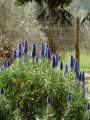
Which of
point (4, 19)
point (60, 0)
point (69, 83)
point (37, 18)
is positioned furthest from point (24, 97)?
point (4, 19)

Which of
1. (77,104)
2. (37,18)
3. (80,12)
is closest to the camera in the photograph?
(77,104)

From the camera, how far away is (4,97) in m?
4.79

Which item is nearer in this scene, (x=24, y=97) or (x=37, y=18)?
(x=24, y=97)

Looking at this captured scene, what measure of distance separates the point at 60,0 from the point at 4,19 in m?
3.60

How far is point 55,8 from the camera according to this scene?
18719 millimetres

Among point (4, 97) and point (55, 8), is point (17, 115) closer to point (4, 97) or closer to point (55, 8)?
point (4, 97)

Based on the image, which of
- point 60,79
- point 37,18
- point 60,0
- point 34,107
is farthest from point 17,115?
point 37,18

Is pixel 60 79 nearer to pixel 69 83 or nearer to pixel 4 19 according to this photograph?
pixel 69 83

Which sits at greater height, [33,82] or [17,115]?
[33,82]

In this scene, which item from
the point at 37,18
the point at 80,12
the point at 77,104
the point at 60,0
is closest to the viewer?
the point at 77,104

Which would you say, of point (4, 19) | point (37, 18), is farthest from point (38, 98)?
point (4, 19)

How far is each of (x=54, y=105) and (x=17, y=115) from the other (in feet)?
1.25

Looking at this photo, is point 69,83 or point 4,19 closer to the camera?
point 69,83

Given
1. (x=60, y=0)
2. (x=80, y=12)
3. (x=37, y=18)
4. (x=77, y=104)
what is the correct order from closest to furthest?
(x=77, y=104) < (x=60, y=0) < (x=37, y=18) < (x=80, y=12)
